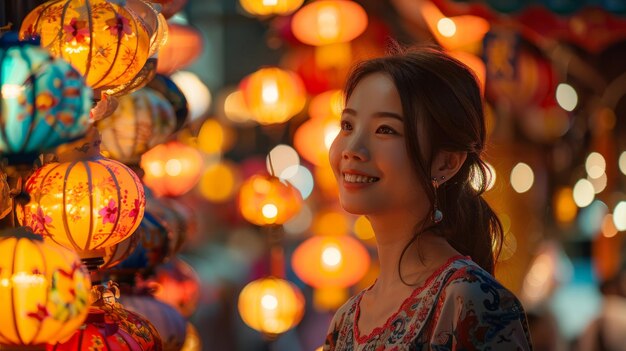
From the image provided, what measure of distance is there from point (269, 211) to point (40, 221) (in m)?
4.55

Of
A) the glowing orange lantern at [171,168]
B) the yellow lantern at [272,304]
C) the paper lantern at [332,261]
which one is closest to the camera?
the glowing orange lantern at [171,168]

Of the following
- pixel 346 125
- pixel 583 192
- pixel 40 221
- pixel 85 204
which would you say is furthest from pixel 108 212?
pixel 583 192

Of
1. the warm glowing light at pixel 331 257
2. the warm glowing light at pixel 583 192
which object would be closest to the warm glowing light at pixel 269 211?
the warm glowing light at pixel 331 257

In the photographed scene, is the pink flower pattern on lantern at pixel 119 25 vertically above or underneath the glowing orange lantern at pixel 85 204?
above

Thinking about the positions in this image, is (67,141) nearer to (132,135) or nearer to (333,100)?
(132,135)

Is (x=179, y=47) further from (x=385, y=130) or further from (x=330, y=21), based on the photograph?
(x=385, y=130)

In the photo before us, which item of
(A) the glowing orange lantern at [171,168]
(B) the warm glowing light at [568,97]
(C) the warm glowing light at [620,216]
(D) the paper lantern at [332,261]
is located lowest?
(C) the warm glowing light at [620,216]

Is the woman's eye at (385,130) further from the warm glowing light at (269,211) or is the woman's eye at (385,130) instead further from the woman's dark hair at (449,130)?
the warm glowing light at (269,211)

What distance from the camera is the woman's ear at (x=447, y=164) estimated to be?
263 cm

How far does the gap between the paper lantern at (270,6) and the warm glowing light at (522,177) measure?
641 centimetres

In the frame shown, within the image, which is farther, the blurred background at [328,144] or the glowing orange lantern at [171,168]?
the blurred background at [328,144]

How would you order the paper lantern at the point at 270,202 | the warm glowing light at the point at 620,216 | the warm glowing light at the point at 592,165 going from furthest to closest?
the warm glowing light at the point at 592,165 → the warm glowing light at the point at 620,216 → the paper lantern at the point at 270,202

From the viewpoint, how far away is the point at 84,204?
2.81 metres

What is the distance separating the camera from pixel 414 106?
102 inches
